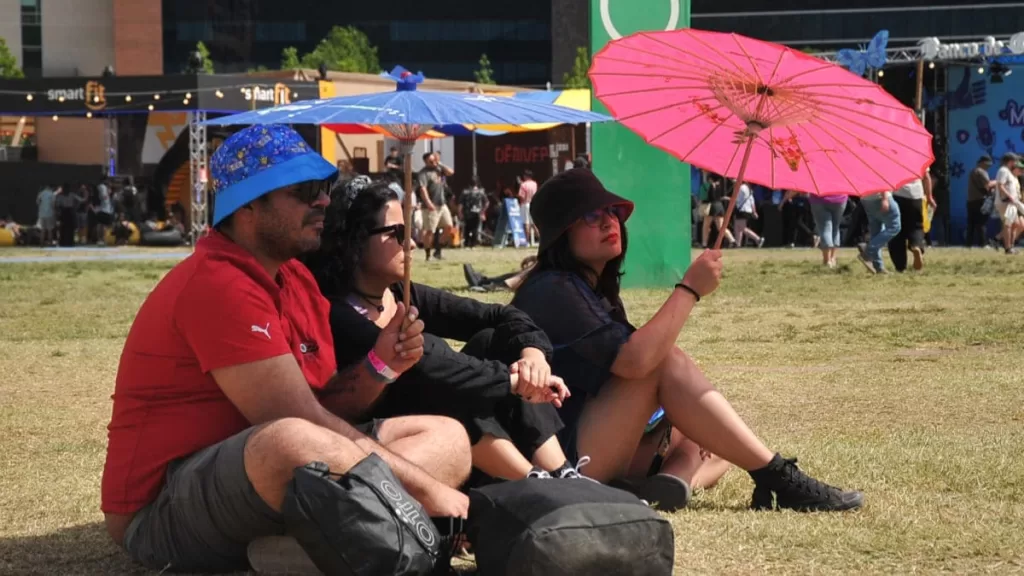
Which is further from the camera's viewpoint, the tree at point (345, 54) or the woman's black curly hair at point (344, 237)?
the tree at point (345, 54)

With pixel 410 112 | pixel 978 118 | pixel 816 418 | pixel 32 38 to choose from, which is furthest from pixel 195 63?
pixel 32 38

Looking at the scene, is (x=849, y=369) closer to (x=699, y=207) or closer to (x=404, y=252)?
(x=404, y=252)

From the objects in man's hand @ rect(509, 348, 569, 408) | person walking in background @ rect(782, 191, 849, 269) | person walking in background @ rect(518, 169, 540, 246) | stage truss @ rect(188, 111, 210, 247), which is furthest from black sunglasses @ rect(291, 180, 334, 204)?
stage truss @ rect(188, 111, 210, 247)

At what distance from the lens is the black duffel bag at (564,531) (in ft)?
11.6

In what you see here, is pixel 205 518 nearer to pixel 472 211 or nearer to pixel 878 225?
pixel 878 225

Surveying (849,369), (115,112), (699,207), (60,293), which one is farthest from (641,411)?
(115,112)

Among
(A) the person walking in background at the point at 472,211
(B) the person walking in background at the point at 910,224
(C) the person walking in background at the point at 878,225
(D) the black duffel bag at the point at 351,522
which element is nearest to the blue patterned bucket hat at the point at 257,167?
(D) the black duffel bag at the point at 351,522

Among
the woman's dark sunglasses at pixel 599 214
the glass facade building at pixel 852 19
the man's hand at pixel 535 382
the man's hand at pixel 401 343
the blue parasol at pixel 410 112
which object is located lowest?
the man's hand at pixel 535 382

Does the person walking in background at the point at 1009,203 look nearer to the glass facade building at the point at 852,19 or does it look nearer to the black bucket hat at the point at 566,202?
the black bucket hat at the point at 566,202

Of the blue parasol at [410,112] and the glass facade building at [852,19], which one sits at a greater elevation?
the glass facade building at [852,19]

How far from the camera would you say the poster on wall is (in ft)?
88.5

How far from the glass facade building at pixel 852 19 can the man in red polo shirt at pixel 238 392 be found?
79.1 meters

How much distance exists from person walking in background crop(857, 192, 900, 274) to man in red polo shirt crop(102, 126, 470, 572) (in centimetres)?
1316

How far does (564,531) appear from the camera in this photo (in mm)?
3561
